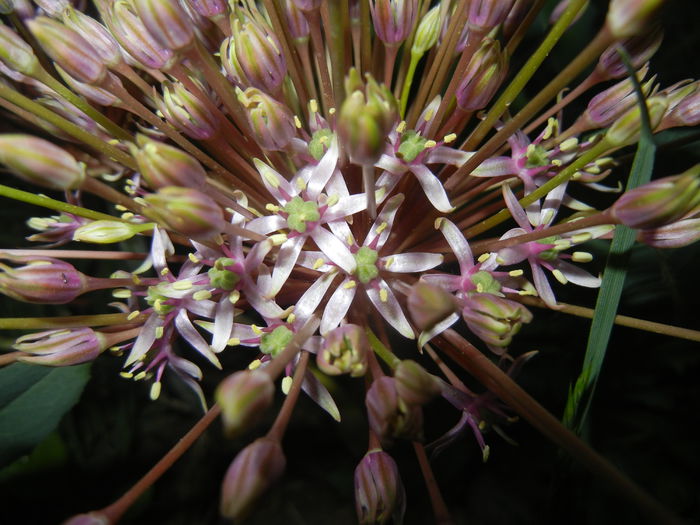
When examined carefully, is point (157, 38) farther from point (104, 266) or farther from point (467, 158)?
point (104, 266)

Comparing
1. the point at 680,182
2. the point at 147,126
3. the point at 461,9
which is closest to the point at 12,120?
the point at 147,126

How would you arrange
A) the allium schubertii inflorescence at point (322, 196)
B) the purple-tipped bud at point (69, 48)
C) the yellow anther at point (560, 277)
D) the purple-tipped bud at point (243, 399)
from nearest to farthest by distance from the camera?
the purple-tipped bud at point (243, 399) → the allium schubertii inflorescence at point (322, 196) → the purple-tipped bud at point (69, 48) → the yellow anther at point (560, 277)

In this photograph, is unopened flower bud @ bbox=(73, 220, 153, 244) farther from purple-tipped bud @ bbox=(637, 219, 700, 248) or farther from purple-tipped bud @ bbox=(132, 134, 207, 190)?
purple-tipped bud @ bbox=(637, 219, 700, 248)

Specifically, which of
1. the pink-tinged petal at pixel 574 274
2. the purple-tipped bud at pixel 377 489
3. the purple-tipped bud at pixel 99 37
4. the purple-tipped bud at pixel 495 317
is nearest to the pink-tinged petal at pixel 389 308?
the purple-tipped bud at pixel 495 317

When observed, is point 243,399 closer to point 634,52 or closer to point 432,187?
point 432,187

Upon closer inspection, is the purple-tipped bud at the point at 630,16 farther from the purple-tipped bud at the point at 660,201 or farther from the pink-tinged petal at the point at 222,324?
the pink-tinged petal at the point at 222,324

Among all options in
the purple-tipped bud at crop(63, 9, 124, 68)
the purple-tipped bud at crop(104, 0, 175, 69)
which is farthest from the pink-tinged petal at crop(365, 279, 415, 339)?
the purple-tipped bud at crop(63, 9, 124, 68)

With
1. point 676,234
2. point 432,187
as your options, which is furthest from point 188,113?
point 676,234
